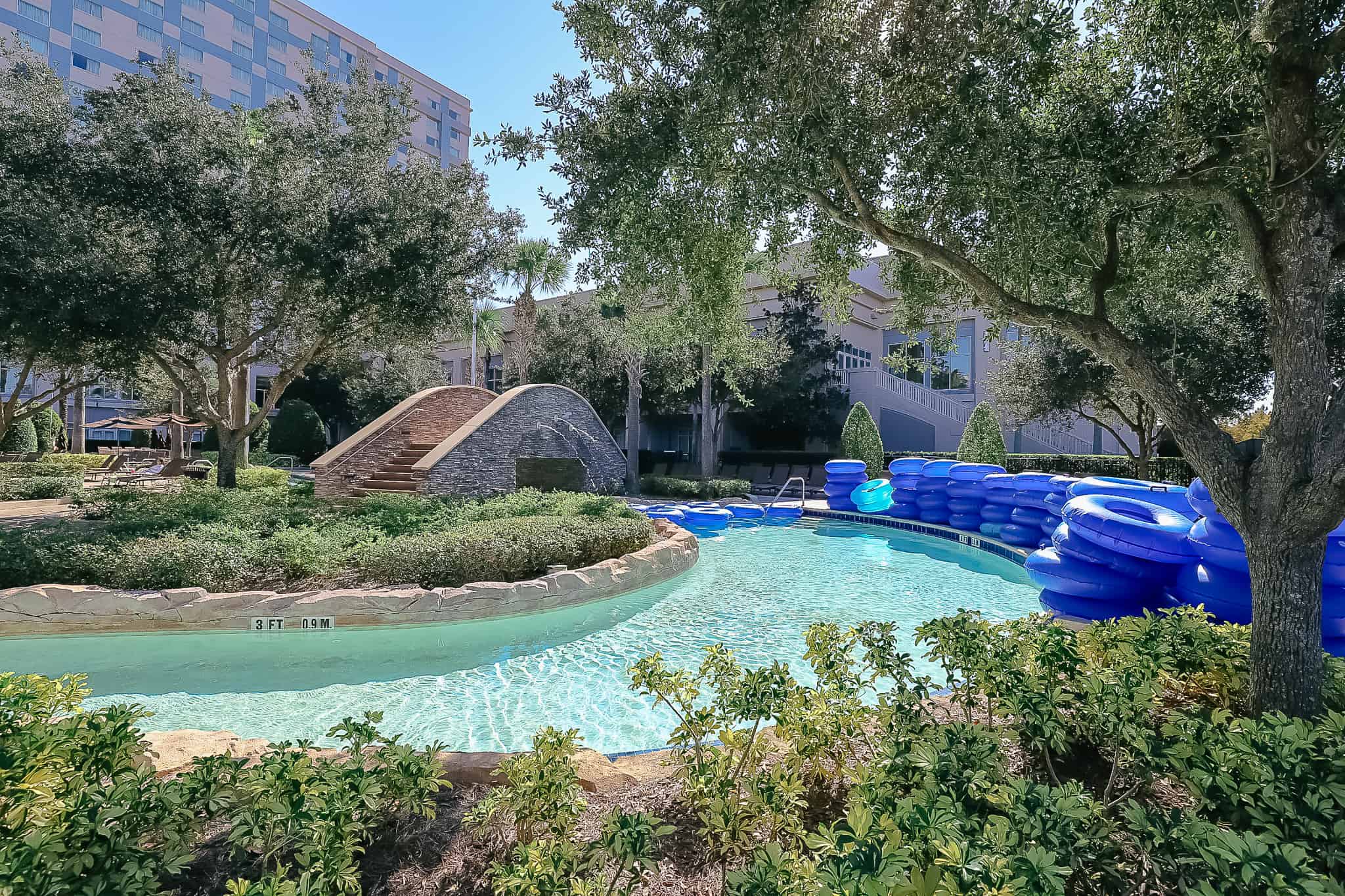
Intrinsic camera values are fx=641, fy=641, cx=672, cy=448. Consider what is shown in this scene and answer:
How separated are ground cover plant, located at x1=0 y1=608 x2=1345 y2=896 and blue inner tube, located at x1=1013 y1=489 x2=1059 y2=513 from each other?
9245mm

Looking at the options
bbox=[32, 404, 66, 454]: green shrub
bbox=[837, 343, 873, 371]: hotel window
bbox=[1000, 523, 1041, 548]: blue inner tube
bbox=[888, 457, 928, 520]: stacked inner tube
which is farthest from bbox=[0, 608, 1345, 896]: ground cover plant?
bbox=[32, 404, 66, 454]: green shrub

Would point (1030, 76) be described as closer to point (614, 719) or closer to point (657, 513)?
point (614, 719)

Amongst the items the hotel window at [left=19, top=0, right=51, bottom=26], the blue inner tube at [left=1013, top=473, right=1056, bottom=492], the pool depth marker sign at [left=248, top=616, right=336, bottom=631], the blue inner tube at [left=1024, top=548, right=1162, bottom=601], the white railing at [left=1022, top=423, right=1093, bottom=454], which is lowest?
the pool depth marker sign at [left=248, top=616, right=336, bottom=631]

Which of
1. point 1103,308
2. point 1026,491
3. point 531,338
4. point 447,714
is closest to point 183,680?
point 447,714

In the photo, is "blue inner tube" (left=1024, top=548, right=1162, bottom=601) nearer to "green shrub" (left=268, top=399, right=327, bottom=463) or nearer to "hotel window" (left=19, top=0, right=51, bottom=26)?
"green shrub" (left=268, top=399, right=327, bottom=463)

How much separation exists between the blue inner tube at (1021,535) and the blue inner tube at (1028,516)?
78mm

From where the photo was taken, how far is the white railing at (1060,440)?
78.7ft

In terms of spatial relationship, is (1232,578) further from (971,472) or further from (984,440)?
(984,440)

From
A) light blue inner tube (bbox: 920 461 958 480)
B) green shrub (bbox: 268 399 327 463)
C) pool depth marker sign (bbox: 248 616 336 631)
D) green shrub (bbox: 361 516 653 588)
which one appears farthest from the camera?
green shrub (bbox: 268 399 327 463)

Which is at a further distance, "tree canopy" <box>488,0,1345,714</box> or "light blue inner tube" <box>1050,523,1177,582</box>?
"light blue inner tube" <box>1050,523,1177,582</box>

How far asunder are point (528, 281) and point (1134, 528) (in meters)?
22.7

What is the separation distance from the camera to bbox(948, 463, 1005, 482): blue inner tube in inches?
571

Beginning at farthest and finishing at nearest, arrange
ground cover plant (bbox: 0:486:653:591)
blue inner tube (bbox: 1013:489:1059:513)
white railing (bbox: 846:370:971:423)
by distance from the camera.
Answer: white railing (bbox: 846:370:971:423) < blue inner tube (bbox: 1013:489:1059:513) < ground cover plant (bbox: 0:486:653:591)

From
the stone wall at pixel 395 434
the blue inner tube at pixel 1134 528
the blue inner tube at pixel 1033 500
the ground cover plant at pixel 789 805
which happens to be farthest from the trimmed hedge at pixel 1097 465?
the ground cover plant at pixel 789 805
